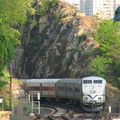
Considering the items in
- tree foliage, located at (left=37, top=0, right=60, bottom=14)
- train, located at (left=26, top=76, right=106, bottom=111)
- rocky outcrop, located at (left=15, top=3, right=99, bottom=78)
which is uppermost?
tree foliage, located at (left=37, top=0, right=60, bottom=14)

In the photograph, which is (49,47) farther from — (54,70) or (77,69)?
(77,69)

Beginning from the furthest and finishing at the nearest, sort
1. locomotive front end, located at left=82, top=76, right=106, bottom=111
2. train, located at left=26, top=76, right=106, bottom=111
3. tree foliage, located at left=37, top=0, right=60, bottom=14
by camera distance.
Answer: tree foliage, located at left=37, top=0, right=60, bottom=14 < train, located at left=26, top=76, right=106, bottom=111 < locomotive front end, located at left=82, top=76, right=106, bottom=111

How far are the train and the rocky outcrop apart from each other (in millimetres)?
8499

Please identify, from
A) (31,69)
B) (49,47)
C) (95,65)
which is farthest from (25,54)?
(95,65)

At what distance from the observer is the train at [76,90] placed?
1752 inches

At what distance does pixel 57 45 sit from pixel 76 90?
4041 cm

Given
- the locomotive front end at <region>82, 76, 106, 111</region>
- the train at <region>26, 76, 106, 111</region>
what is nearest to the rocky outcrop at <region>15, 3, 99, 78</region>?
the train at <region>26, 76, 106, 111</region>

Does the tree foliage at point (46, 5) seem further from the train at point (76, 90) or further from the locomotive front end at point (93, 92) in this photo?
the locomotive front end at point (93, 92)

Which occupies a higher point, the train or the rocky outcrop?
the rocky outcrop

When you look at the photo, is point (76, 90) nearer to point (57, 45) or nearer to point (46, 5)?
point (57, 45)

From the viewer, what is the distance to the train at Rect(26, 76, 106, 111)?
146 ft

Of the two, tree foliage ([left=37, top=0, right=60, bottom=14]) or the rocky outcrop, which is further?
tree foliage ([left=37, top=0, right=60, bottom=14])

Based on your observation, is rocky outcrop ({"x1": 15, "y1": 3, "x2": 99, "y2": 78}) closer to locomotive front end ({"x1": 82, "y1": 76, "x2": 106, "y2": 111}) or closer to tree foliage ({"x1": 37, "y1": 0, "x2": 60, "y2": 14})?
tree foliage ({"x1": 37, "y1": 0, "x2": 60, "y2": 14})

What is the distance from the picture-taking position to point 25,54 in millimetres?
105312
